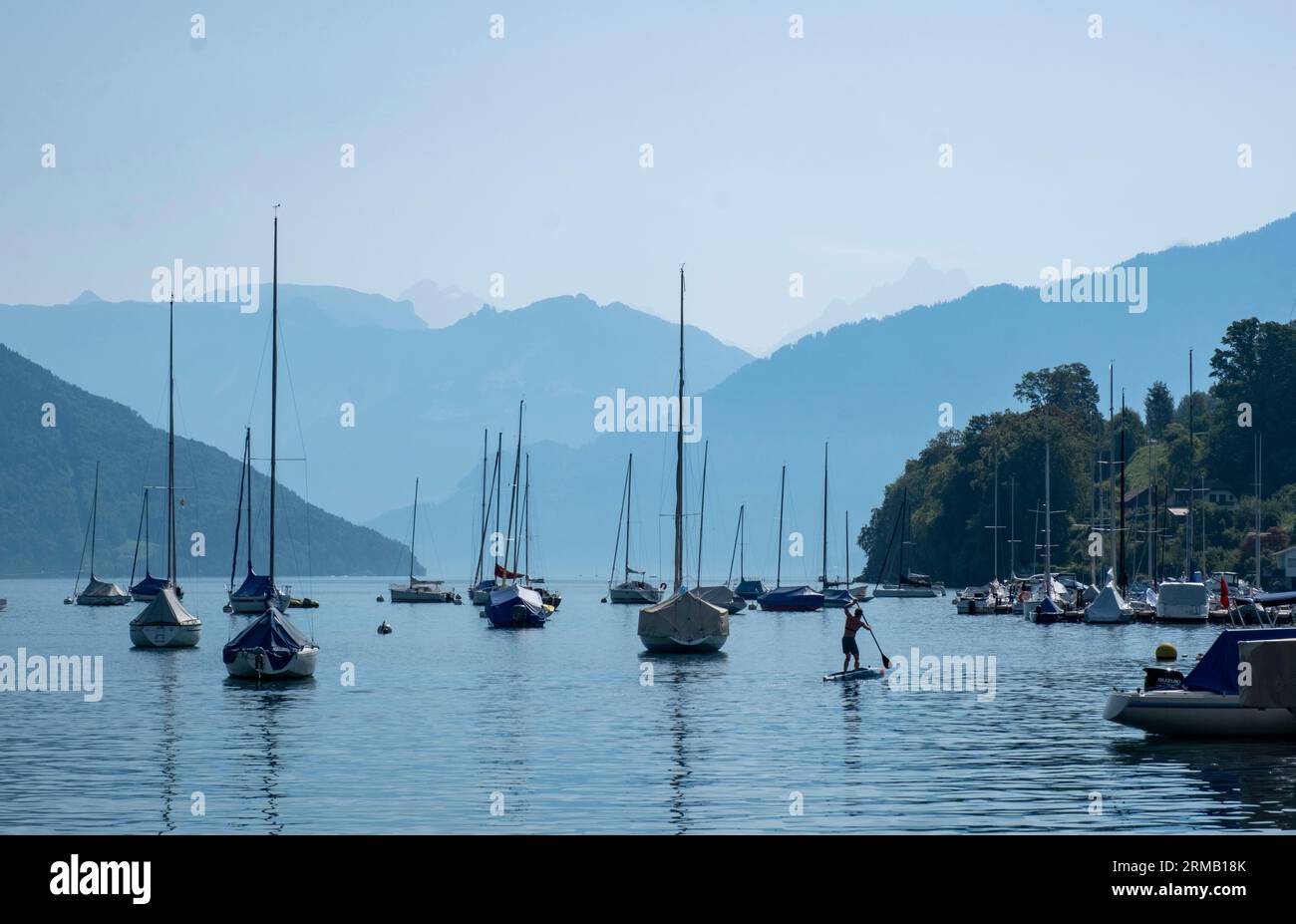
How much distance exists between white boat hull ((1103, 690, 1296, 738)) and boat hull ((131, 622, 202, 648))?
176ft

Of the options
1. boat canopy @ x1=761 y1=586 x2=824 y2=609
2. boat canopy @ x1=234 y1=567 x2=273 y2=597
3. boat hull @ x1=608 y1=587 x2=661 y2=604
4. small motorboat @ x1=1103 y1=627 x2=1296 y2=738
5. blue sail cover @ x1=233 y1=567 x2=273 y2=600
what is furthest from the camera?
boat hull @ x1=608 y1=587 x2=661 y2=604

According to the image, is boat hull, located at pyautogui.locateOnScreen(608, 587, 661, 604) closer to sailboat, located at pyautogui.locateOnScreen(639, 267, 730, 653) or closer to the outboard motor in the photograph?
sailboat, located at pyautogui.locateOnScreen(639, 267, 730, 653)

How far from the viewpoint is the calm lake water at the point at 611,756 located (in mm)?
26547

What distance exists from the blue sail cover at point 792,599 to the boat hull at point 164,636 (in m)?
79.1

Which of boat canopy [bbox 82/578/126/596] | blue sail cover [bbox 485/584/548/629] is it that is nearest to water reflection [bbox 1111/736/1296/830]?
blue sail cover [bbox 485/584/548/629]

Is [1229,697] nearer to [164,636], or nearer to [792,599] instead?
[164,636]

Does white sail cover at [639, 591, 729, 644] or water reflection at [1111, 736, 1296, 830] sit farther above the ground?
white sail cover at [639, 591, 729, 644]

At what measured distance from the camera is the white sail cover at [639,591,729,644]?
7250cm

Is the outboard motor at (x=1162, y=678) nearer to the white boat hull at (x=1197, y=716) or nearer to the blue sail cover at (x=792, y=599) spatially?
the white boat hull at (x=1197, y=716)

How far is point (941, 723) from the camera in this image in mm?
43750
